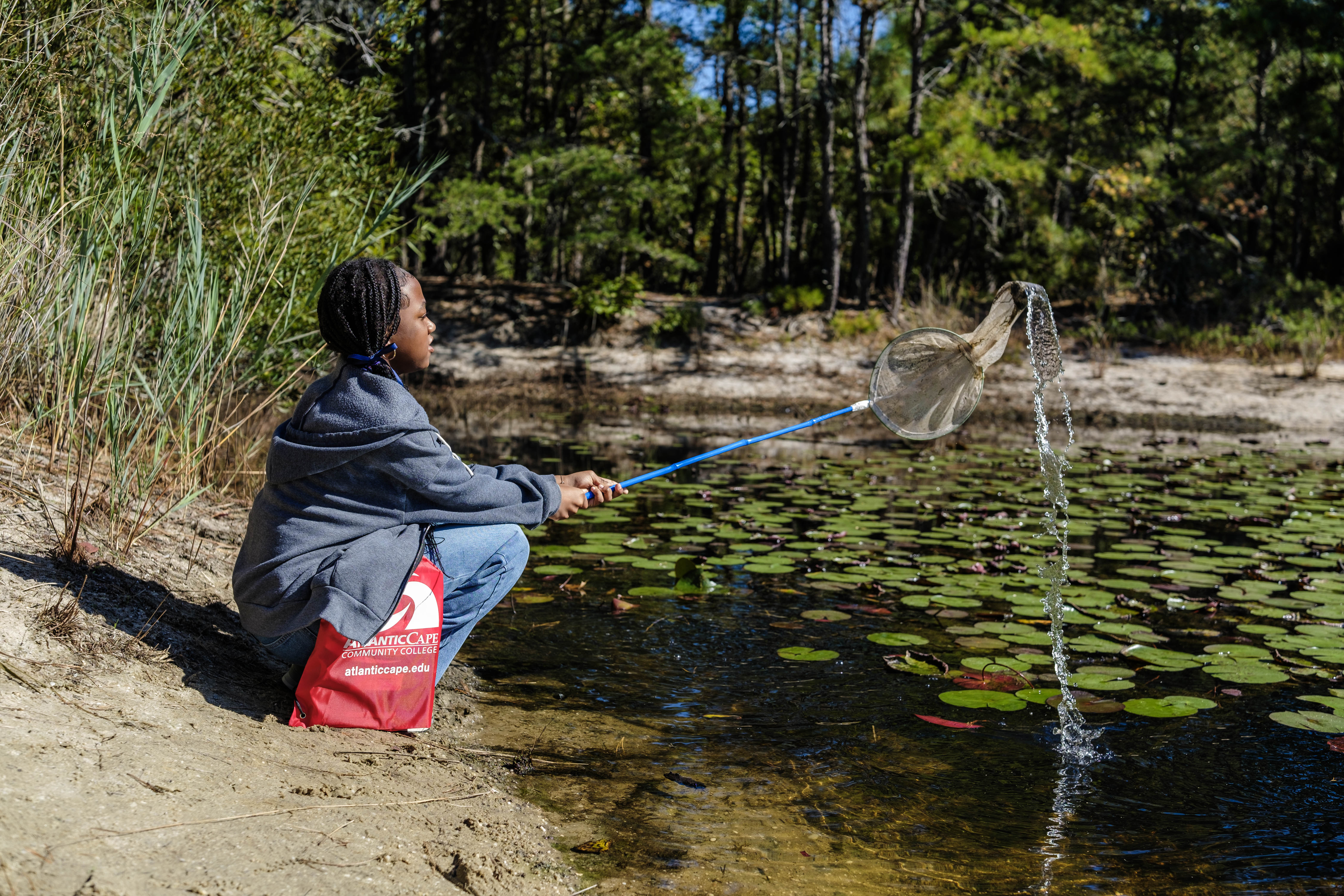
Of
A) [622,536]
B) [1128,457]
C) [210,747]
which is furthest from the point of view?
[1128,457]

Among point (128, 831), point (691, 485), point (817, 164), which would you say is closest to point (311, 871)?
point (128, 831)

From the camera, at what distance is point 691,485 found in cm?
701

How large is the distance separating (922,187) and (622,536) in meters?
10.8

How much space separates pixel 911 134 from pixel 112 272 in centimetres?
1232

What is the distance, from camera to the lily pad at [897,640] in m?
3.60

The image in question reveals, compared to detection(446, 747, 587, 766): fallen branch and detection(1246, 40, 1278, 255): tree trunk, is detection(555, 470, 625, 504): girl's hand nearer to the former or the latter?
detection(446, 747, 587, 766): fallen branch

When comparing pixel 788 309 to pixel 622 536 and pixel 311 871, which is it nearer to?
pixel 622 536

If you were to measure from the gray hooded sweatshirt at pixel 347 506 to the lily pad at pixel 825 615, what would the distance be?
5.82 feet

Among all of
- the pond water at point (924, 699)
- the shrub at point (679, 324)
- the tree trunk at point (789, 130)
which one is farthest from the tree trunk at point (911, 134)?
the pond water at point (924, 699)

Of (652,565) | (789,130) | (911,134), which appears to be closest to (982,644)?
(652,565)

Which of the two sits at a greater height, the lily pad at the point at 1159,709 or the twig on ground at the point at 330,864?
the twig on ground at the point at 330,864

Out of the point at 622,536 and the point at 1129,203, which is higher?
the point at 1129,203

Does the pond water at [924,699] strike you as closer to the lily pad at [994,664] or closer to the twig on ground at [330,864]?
the lily pad at [994,664]

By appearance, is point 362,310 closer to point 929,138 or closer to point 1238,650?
point 1238,650
